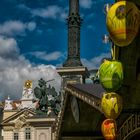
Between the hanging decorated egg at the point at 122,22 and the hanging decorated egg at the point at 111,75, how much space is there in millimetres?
792

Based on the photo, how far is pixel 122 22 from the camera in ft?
37.4

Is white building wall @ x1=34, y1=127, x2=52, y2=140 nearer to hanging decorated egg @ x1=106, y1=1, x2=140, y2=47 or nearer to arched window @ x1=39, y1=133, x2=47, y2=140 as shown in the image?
arched window @ x1=39, y1=133, x2=47, y2=140

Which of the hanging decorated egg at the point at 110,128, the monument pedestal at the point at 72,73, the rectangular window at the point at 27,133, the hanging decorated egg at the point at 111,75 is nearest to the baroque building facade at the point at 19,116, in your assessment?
the rectangular window at the point at 27,133

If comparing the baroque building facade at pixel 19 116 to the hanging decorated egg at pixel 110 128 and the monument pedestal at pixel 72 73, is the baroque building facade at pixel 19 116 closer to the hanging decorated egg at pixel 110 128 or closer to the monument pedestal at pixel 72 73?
the monument pedestal at pixel 72 73

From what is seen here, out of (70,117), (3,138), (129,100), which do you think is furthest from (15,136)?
(129,100)

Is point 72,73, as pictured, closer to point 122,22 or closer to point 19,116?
point 19,116

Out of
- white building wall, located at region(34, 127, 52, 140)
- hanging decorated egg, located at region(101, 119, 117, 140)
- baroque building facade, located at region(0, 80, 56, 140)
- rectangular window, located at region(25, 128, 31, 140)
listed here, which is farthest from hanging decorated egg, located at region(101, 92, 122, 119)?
rectangular window, located at region(25, 128, 31, 140)

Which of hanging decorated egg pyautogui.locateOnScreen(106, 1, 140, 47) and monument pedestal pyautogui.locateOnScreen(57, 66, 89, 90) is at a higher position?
monument pedestal pyautogui.locateOnScreen(57, 66, 89, 90)

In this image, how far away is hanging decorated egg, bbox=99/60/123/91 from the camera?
39.6 feet

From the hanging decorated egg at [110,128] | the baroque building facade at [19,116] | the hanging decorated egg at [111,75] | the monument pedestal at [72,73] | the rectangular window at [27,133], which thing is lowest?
the hanging decorated egg at [110,128]

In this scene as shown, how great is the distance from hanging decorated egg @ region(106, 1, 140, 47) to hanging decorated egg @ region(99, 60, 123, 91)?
79cm

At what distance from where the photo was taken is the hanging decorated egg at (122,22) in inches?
448

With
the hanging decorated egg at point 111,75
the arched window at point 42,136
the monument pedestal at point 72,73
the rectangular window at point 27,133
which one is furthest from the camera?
the rectangular window at point 27,133

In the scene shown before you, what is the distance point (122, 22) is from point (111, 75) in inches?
51.7
